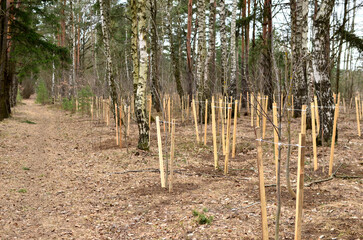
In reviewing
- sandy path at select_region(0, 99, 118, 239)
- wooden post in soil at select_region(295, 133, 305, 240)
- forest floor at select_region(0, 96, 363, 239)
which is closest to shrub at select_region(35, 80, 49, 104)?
sandy path at select_region(0, 99, 118, 239)

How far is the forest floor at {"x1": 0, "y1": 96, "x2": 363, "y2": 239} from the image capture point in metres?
3.80

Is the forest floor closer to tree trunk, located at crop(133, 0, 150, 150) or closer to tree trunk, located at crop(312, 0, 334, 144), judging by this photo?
tree trunk, located at crop(312, 0, 334, 144)

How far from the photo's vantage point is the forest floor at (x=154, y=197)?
380cm

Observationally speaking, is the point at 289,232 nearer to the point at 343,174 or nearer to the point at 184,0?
the point at 343,174

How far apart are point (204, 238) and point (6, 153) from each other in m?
7.06

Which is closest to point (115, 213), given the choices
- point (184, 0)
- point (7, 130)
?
point (7, 130)

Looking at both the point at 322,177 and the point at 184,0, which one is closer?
the point at 322,177

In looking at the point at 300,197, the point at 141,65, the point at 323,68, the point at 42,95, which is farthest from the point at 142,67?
the point at 42,95

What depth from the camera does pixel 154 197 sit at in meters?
5.11

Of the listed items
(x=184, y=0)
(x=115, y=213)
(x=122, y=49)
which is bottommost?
(x=115, y=213)

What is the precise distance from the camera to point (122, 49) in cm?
2436

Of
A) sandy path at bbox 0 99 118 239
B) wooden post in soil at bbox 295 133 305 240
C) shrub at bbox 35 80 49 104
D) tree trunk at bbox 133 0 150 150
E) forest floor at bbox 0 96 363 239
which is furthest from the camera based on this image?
shrub at bbox 35 80 49 104

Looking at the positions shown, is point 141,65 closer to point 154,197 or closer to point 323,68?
point 154,197

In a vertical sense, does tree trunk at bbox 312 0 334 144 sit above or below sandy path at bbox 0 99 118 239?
above
